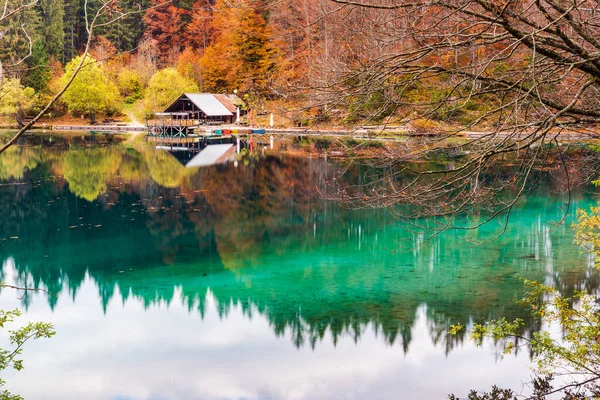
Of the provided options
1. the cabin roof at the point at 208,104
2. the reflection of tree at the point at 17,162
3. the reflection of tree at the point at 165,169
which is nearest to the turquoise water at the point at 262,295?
the reflection of tree at the point at 165,169

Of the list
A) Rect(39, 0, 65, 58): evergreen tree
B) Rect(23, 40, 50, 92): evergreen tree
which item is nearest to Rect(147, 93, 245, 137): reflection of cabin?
Rect(23, 40, 50, 92): evergreen tree

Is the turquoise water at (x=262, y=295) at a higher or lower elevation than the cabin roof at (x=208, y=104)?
lower

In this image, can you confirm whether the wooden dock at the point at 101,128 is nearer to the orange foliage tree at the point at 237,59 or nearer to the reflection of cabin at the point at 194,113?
the reflection of cabin at the point at 194,113

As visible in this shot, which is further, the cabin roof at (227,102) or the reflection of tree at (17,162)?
the cabin roof at (227,102)

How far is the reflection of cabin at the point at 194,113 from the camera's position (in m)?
49.8

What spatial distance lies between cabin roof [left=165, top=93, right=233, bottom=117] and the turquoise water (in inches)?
1191

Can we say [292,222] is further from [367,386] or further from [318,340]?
[367,386]

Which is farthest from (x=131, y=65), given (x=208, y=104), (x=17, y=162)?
(x=17, y=162)

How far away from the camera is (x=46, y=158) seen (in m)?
32.1

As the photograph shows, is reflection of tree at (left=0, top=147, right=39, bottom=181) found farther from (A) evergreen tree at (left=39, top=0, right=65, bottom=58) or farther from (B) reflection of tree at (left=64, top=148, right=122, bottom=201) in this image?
(A) evergreen tree at (left=39, top=0, right=65, bottom=58)

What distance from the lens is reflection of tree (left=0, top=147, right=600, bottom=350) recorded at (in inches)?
413

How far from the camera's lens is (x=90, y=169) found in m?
28.2

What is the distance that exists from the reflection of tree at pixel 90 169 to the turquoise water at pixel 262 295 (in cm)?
236

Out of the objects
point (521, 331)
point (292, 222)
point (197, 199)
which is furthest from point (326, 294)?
point (197, 199)
